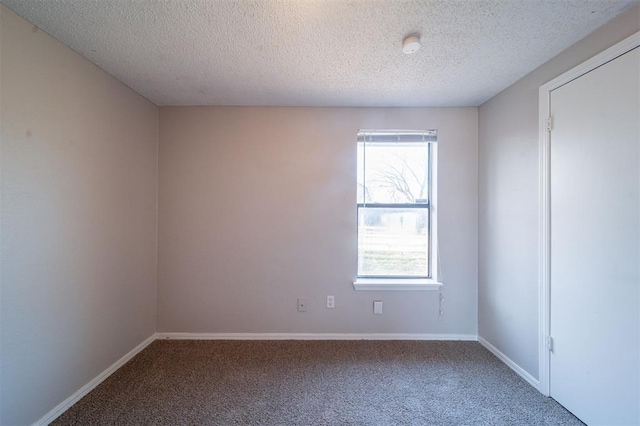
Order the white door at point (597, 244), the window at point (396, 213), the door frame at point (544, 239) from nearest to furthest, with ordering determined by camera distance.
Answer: the white door at point (597, 244)
the door frame at point (544, 239)
the window at point (396, 213)

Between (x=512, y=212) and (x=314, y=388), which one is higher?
(x=512, y=212)

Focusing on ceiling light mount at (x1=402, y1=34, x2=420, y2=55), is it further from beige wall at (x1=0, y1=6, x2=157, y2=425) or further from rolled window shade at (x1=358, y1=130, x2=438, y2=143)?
beige wall at (x1=0, y1=6, x2=157, y2=425)

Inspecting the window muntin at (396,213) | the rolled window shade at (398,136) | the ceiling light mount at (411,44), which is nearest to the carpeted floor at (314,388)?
the window muntin at (396,213)

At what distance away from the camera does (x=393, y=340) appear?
8.26 ft

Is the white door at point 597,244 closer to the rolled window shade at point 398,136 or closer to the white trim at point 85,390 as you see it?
the rolled window shade at point 398,136

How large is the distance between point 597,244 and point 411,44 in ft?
5.18

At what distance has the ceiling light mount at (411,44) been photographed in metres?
1.50

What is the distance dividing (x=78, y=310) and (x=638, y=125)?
346 centimetres

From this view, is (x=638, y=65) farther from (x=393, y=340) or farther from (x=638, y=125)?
(x=393, y=340)

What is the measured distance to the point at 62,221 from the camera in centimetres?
162

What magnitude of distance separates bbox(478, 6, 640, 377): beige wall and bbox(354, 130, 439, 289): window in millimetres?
491

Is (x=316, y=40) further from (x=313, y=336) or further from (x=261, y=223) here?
(x=313, y=336)

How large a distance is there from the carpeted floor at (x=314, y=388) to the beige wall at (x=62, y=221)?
1.08 ft

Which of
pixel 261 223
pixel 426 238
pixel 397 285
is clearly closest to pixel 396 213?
pixel 426 238
